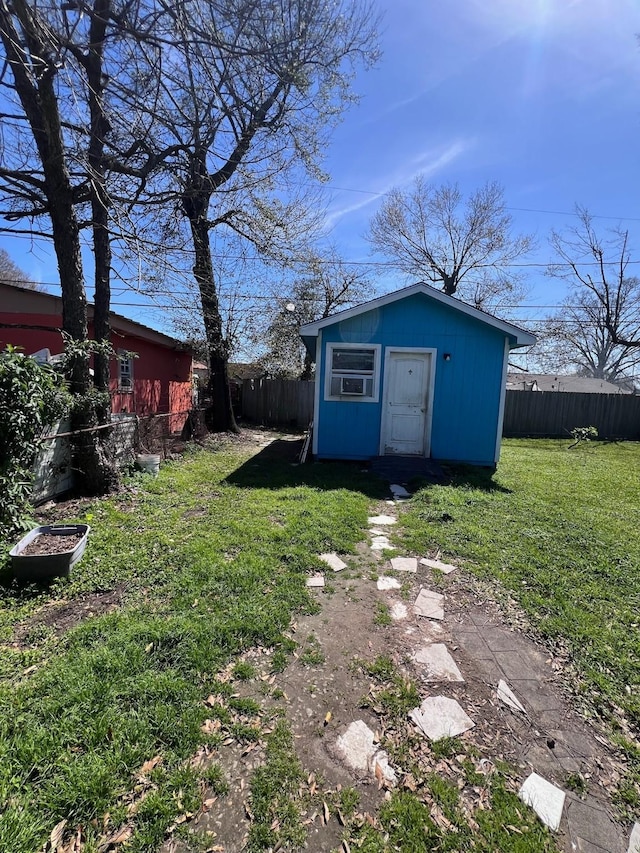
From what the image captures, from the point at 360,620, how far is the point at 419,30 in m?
7.29

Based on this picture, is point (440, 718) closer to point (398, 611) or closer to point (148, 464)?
point (398, 611)

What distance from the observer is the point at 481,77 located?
23.3ft

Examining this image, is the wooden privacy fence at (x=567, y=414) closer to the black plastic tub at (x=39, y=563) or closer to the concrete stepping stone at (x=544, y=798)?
the concrete stepping stone at (x=544, y=798)

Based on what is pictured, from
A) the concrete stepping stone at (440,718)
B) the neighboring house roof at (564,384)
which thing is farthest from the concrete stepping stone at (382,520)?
the neighboring house roof at (564,384)

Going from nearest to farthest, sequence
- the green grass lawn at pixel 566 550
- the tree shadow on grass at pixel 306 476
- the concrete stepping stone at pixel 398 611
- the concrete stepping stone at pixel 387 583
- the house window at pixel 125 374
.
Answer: the green grass lawn at pixel 566 550
the concrete stepping stone at pixel 398 611
the concrete stepping stone at pixel 387 583
the tree shadow on grass at pixel 306 476
the house window at pixel 125 374

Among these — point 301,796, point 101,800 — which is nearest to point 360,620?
point 301,796

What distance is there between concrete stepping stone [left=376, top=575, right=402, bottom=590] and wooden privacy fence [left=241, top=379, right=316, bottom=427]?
36.5 ft

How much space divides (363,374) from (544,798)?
261 inches

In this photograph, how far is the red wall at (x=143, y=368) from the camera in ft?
30.1

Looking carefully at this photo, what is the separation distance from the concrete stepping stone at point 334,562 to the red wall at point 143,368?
5.95m

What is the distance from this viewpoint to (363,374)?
770 cm

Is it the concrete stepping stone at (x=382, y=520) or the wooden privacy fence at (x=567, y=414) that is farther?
the wooden privacy fence at (x=567, y=414)

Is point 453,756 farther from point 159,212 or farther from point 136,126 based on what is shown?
point 159,212

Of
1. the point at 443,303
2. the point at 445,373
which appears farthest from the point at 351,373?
the point at 443,303
